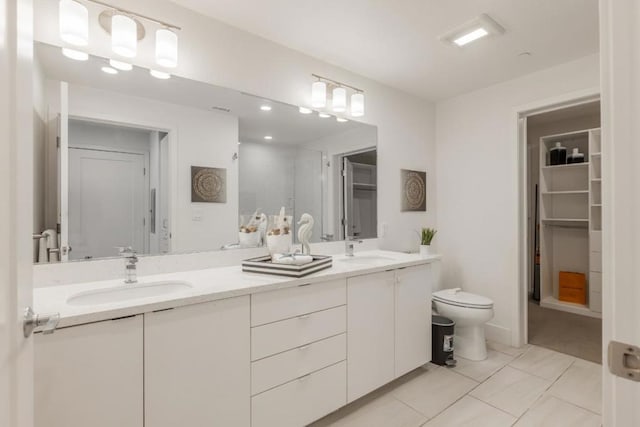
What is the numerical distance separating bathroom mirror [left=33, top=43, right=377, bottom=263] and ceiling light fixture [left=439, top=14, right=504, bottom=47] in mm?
1040

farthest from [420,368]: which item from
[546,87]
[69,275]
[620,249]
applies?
[546,87]

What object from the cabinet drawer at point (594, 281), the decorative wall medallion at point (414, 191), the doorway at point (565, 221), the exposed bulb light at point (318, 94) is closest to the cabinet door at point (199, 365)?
the exposed bulb light at point (318, 94)

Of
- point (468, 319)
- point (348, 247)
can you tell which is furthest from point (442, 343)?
point (348, 247)

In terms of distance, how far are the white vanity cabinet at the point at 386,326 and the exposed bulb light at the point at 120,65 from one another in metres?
1.70

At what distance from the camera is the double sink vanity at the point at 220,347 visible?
42.6 inches

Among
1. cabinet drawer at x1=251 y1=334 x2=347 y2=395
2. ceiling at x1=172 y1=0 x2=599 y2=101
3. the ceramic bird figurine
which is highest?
ceiling at x1=172 y1=0 x2=599 y2=101

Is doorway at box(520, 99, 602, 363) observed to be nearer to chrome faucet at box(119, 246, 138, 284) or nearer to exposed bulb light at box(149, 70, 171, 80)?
exposed bulb light at box(149, 70, 171, 80)

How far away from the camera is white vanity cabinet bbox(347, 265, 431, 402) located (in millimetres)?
1869

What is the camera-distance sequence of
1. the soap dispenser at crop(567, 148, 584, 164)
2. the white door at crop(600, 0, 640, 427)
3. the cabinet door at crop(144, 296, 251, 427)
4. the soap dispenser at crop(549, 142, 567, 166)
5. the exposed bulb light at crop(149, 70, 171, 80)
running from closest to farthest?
the white door at crop(600, 0, 640, 427) → the cabinet door at crop(144, 296, 251, 427) → the exposed bulb light at crop(149, 70, 171, 80) → the soap dispenser at crop(567, 148, 584, 164) → the soap dispenser at crop(549, 142, 567, 166)

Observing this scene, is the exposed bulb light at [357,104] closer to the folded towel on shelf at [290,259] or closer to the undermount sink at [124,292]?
the folded towel on shelf at [290,259]

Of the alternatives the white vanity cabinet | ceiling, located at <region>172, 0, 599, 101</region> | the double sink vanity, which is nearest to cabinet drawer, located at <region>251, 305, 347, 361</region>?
the double sink vanity

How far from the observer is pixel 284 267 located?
5.41 ft

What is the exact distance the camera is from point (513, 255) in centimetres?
279

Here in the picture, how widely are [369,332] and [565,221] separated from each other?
3.52 metres
